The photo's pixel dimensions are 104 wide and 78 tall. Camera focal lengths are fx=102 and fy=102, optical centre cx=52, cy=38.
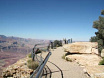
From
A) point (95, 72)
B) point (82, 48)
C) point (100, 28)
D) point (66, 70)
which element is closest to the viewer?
point (95, 72)

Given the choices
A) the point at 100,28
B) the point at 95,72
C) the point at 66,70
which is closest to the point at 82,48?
the point at 66,70

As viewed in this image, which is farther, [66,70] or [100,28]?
[100,28]

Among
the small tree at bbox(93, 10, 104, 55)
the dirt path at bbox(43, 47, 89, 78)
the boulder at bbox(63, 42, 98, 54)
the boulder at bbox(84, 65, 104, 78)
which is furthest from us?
the small tree at bbox(93, 10, 104, 55)

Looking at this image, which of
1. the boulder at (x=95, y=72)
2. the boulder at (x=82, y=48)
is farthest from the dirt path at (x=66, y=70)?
the boulder at (x=82, y=48)

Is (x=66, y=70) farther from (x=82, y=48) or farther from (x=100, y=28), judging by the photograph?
(x=100, y=28)

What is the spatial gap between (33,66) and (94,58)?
608 centimetres

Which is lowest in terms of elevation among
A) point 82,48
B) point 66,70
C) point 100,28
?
point 66,70

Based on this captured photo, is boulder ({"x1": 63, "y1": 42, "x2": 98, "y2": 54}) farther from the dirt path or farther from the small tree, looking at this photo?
the small tree

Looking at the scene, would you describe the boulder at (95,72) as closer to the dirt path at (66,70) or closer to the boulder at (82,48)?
the dirt path at (66,70)

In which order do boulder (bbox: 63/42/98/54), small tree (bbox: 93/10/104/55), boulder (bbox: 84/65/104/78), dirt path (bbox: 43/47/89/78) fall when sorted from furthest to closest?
small tree (bbox: 93/10/104/55) → boulder (bbox: 63/42/98/54) → dirt path (bbox: 43/47/89/78) → boulder (bbox: 84/65/104/78)

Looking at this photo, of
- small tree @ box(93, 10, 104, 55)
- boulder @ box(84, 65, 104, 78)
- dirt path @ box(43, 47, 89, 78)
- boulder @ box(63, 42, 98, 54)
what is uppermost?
small tree @ box(93, 10, 104, 55)

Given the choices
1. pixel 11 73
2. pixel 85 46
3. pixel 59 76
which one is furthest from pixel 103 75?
pixel 85 46

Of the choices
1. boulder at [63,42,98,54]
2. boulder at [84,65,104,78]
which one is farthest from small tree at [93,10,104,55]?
boulder at [84,65,104,78]

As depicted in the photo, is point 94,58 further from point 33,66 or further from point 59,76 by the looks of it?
point 33,66
